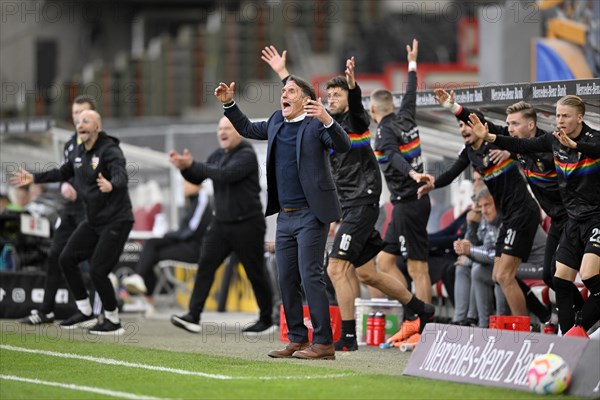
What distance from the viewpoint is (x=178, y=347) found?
11.9 metres

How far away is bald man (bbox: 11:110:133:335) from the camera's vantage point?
43.5ft

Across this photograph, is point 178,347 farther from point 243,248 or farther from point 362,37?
point 362,37

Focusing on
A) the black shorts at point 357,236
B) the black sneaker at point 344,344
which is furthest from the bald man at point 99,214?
the black sneaker at point 344,344

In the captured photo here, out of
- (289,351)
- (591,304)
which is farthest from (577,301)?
(289,351)

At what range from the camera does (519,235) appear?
1201 cm

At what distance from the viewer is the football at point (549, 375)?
8.20 meters

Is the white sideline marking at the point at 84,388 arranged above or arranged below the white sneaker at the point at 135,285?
above

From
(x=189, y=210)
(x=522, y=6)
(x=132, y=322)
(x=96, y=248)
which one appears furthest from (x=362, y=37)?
(x=96, y=248)

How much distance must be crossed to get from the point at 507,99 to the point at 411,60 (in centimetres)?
99

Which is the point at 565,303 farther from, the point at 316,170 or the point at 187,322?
the point at 187,322

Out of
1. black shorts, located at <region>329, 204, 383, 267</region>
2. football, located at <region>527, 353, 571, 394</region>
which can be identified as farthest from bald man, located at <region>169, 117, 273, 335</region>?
football, located at <region>527, 353, 571, 394</region>

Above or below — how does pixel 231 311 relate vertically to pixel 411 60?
below

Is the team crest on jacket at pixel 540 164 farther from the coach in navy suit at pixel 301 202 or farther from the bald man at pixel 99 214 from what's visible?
the bald man at pixel 99 214

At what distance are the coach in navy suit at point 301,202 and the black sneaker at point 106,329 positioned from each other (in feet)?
10.7
